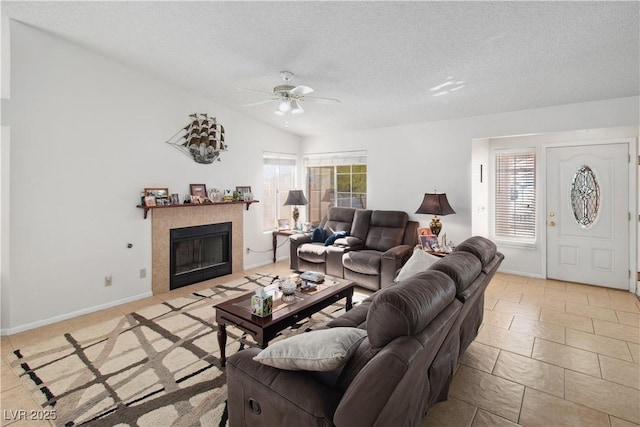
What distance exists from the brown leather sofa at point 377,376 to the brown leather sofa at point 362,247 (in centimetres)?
233

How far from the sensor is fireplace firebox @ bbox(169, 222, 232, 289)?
464 centimetres

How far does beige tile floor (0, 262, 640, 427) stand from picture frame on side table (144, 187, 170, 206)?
1277 mm

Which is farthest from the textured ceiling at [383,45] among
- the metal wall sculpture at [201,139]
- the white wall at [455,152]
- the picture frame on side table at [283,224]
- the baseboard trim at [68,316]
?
the baseboard trim at [68,316]

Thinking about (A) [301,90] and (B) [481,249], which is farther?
(A) [301,90]

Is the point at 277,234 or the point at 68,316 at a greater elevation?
the point at 277,234

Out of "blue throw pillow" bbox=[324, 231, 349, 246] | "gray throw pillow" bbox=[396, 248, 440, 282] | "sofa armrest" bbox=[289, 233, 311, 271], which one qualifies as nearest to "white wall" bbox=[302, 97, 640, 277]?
"blue throw pillow" bbox=[324, 231, 349, 246]

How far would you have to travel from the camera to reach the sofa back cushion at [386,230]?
494 centimetres

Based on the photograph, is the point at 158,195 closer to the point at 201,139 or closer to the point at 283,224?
the point at 201,139

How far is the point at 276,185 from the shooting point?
6301 millimetres

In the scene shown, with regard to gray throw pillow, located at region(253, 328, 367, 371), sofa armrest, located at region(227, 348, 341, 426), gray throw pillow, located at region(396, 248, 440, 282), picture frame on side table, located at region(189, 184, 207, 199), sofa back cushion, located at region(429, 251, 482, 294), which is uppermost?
picture frame on side table, located at region(189, 184, 207, 199)

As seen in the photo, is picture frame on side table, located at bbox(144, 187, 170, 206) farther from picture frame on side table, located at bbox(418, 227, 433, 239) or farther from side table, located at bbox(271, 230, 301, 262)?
picture frame on side table, located at bbox(418, 227, 433, 239)

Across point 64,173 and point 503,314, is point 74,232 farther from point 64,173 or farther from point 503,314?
point 503,314

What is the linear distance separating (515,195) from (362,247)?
8.17 ft

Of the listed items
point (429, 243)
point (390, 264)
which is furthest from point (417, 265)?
point (429, 243)
